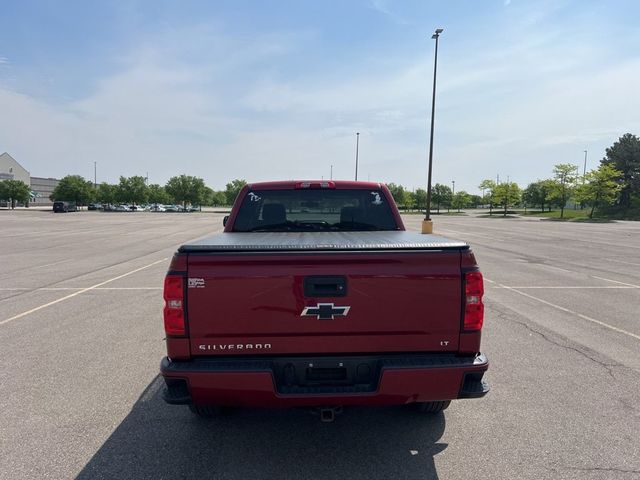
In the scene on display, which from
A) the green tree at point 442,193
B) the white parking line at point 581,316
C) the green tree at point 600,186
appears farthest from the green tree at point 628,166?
the white parking line at point 581,316

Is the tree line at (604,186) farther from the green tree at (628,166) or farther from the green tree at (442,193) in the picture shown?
the green tree at (442,193)

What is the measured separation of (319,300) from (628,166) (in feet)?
294

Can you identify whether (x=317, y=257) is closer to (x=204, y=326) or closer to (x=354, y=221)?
(x=204, y=326)

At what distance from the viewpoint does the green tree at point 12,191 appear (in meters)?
81.4

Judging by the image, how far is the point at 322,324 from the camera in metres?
2.61

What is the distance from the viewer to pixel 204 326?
2.58 metres

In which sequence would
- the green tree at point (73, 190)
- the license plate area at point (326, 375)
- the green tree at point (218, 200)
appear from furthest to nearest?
the green tree at point (218, 200), the green tree at point (73, 190), the license plate area at point (326, 375)

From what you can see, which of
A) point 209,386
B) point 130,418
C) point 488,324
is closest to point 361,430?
point 209,386

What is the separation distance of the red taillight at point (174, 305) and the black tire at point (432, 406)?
2.08 meters

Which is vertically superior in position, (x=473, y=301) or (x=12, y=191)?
(x=12, y=191)

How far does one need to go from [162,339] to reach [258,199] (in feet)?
7.72

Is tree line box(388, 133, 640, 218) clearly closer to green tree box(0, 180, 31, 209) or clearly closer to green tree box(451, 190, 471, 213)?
green tree box(451, 190, 471, 213)

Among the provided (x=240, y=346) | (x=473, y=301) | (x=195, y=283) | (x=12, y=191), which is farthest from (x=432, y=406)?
(x=12, y=191)

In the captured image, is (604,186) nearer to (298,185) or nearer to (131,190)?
(298,185)
